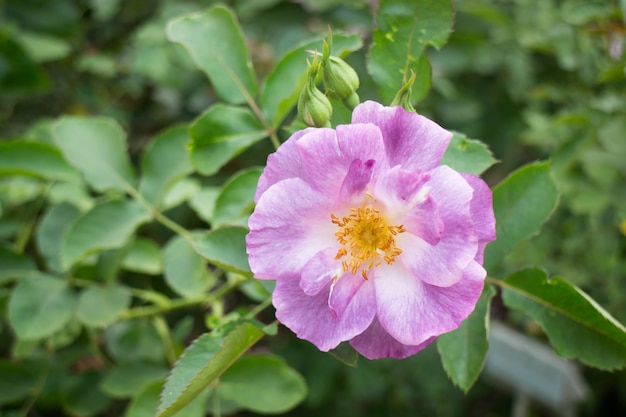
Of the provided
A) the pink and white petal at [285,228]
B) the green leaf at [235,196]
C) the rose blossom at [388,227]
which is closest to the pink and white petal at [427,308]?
the rose blossom at [388,227]

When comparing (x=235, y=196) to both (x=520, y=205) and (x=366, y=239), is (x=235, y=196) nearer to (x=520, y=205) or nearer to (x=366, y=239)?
(x=366, y=239)

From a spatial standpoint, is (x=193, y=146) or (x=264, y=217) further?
(x=193, y=146)

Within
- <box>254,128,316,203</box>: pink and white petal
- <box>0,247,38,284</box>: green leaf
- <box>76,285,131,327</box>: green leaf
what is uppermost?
<box>254,128,316,203</box>: pink and white petal

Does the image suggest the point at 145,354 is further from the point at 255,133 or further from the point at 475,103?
the point at 475,103

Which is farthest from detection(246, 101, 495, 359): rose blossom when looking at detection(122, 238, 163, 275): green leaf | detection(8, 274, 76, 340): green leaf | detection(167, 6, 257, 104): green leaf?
detection(122, 238, 163, 275): green leaf

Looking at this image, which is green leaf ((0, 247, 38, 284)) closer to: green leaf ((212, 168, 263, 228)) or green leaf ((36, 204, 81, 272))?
green leaf ((36, 204, 81, 272))

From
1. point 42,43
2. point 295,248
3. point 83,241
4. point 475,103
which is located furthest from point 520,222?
point 42,43
